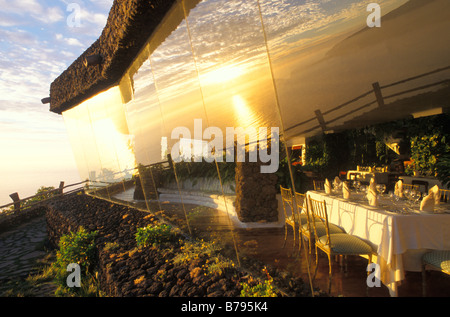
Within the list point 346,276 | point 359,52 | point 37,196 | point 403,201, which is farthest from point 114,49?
point 37,196

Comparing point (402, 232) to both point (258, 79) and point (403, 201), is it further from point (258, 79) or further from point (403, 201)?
point (258, 79)

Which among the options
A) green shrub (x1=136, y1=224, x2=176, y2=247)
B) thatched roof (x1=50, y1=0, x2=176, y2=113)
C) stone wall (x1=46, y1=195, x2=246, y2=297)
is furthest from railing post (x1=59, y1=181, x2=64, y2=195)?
→ green shrub (x1=136, y1=224, x2=176, y2=247)

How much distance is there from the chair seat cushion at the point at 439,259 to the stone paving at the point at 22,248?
290 inches

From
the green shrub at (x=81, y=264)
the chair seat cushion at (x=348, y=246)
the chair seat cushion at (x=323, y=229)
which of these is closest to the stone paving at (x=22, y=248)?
the green shrub at (x=81, y=264)

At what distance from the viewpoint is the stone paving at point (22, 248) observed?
18.7ft

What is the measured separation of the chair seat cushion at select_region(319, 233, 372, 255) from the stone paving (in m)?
6.55

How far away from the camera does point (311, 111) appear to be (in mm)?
5438

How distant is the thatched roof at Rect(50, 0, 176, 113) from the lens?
10.1 feet

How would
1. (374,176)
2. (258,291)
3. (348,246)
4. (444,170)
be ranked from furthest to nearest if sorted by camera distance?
1. (374,176)
2. (444,170)
3. (348,246)
4. (258,291)

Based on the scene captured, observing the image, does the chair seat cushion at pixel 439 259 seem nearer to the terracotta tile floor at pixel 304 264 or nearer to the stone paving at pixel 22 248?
the terracotta tile floor at pixel 304 264

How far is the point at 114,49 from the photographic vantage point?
14.3 feet

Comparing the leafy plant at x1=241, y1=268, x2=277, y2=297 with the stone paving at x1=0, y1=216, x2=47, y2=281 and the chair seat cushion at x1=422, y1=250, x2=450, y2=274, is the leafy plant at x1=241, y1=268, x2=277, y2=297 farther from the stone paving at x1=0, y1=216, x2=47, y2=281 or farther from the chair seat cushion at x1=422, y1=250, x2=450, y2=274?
the stone paving at x1=0, y1=216, x2=47, y2=281

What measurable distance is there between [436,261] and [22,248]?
32.4ft
